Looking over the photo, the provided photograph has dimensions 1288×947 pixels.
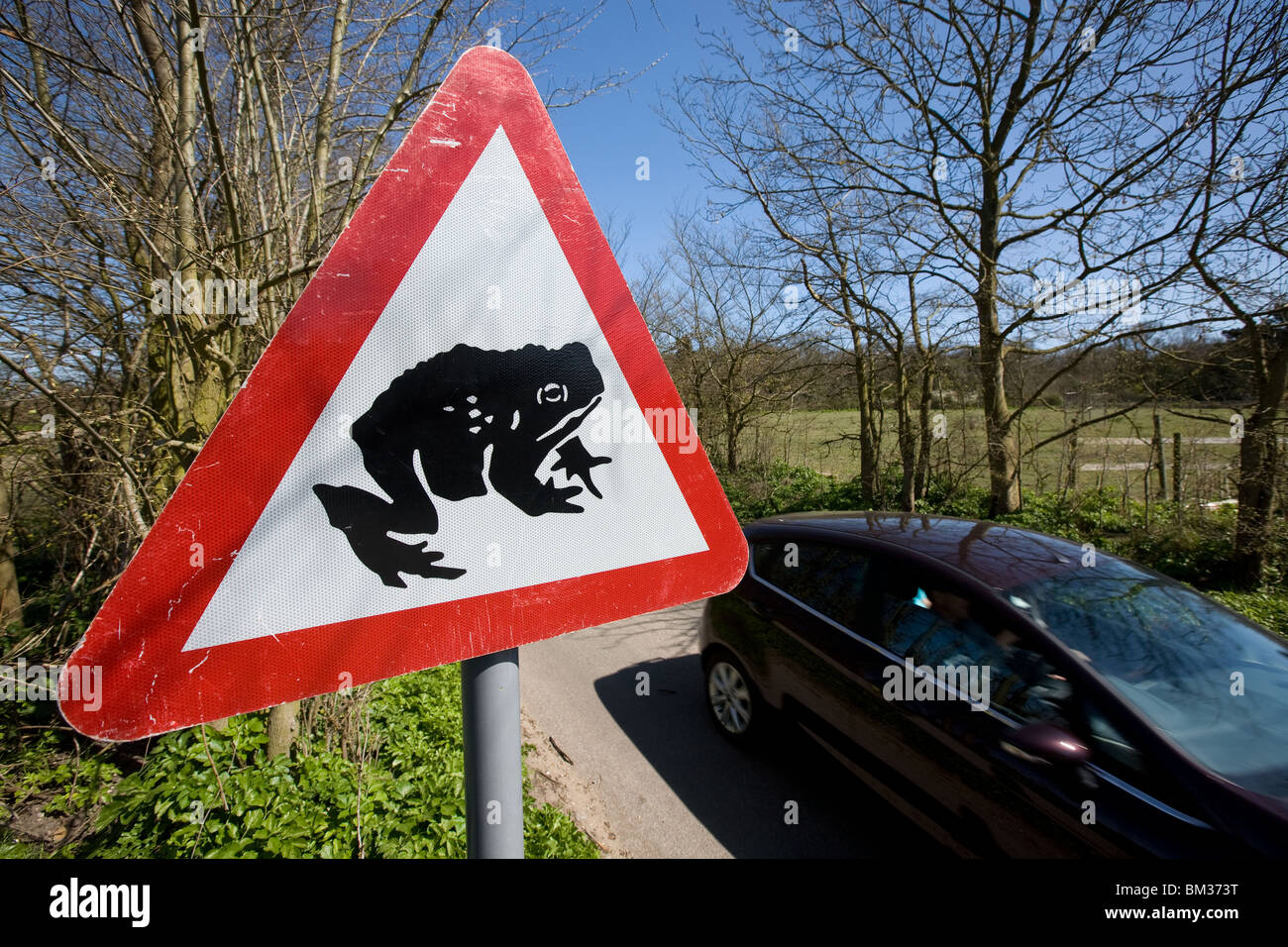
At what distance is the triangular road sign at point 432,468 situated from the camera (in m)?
0.83

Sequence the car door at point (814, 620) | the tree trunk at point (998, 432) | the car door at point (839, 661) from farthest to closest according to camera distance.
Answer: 1. the tree trunk at point (998, 432)
2. the car door at point (814, 620)
3. the car door at point (839, 661)

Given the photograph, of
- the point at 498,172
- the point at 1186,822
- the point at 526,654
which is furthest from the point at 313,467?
the point at 526,654

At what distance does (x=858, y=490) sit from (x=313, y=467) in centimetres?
1070

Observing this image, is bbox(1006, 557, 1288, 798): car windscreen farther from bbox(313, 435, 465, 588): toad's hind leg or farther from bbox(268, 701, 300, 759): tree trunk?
bbox(268, 701, 300, 759): tree trunk

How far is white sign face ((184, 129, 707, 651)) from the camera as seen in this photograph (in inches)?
34.2

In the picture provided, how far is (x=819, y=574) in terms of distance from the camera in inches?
144

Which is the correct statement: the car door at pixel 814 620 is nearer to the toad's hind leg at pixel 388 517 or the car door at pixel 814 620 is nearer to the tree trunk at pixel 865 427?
the toad's hind leg at pixel 388 517

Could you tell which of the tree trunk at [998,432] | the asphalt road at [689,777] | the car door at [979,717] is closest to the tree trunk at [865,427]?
the tree trunk at [998,432]

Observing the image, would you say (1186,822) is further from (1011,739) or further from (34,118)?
(34,118)

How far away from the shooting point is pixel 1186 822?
1957 millimetres

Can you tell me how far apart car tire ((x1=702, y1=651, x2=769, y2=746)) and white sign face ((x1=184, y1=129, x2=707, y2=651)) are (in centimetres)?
308

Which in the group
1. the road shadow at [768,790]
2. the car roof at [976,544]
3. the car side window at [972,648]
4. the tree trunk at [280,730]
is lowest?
the road shadow at [768,790]

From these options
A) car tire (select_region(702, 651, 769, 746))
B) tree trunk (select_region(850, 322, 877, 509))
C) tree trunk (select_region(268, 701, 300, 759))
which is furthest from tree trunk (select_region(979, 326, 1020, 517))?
tree trunk (select_region(268, 701, 300, 759))

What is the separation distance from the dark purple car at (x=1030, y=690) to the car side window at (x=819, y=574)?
0.05ft
